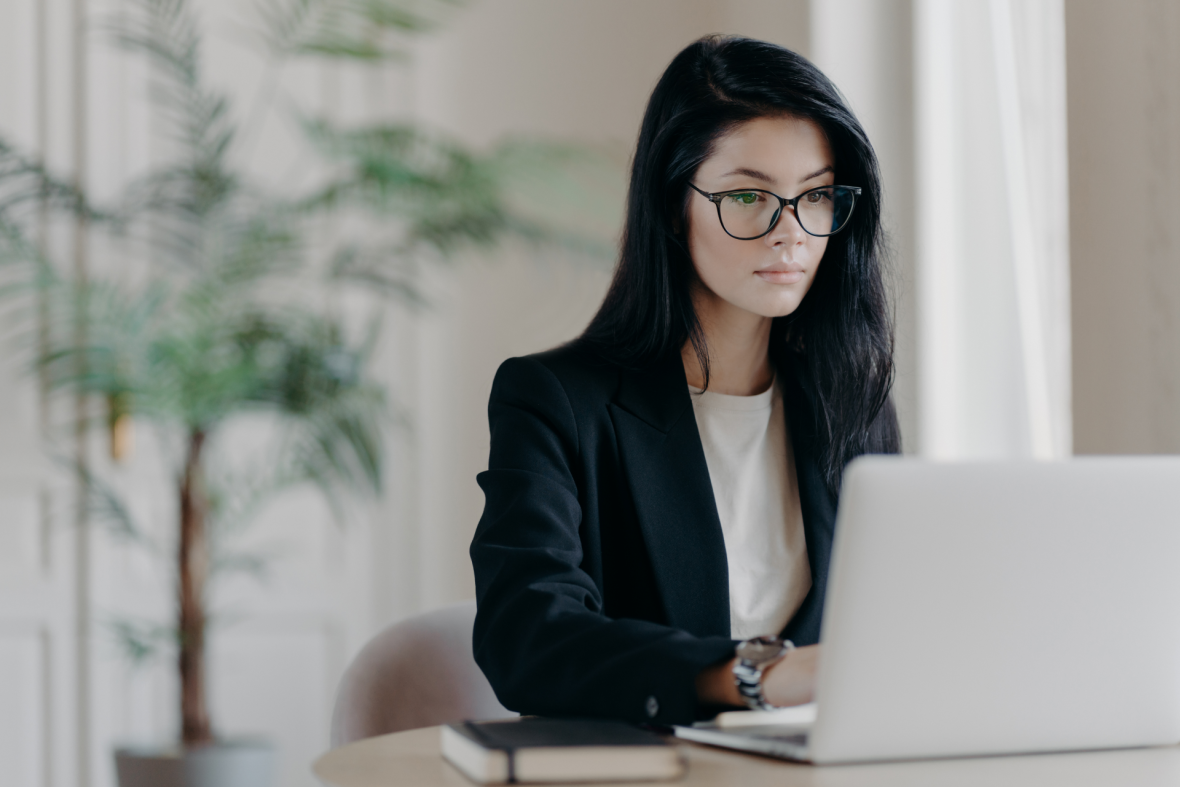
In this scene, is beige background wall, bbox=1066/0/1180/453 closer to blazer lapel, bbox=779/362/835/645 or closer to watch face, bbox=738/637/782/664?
blazer lapel, bbox=779/362/835/645

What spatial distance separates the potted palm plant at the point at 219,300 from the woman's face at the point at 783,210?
5.43 feet

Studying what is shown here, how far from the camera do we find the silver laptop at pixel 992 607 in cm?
75

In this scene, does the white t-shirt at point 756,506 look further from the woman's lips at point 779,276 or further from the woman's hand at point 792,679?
the woman's hand at point 792,679

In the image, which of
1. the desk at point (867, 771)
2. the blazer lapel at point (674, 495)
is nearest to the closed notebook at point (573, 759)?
the desk at point (867, 771)

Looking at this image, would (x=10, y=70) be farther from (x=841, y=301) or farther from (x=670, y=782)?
(x=670, y=782)

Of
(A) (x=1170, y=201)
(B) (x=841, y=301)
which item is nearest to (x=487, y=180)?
(B) (x=841, y=301)

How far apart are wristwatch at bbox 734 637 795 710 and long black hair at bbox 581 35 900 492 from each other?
623 mm

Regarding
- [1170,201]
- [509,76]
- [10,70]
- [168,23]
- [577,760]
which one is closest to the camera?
[577,760]

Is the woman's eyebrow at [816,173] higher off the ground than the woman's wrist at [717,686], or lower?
higher

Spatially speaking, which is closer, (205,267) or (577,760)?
(577,760)

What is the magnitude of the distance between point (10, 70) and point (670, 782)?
318 centimetres

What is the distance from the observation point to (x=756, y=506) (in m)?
1.46

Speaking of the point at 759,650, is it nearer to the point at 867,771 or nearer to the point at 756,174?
the point at 867,771

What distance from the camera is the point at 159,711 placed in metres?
3.23
